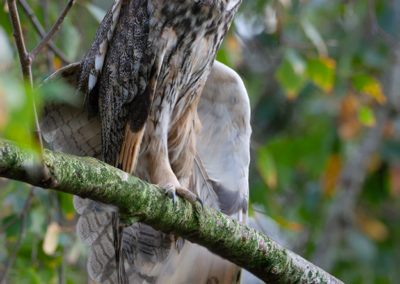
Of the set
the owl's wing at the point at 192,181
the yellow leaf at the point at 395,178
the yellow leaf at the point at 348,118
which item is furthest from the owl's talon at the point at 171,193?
the yellow leaf at the point at 395,178

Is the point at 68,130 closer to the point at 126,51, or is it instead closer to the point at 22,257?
the point at 126,51

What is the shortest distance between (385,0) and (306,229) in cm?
239

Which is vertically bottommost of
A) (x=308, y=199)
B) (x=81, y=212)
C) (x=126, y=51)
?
(x=308, y=199)

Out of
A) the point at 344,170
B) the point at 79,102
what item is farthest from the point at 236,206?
the point at 344,170

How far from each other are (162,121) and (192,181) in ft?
1.88

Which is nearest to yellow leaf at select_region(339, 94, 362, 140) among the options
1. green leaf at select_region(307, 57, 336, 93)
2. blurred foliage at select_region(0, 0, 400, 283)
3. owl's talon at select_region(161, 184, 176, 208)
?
blurred foliage at select_region(0, 0, 400, 283)

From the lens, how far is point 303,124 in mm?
6352

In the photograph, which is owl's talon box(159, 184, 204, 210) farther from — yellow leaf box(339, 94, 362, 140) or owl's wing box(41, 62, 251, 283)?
yellow leaf box(339, 94, 362, 140)

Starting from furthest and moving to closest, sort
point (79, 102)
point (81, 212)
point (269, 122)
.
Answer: point (269, 122) < point (81, 212) < point (79, 102)

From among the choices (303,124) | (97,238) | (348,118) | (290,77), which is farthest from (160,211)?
(303,124)

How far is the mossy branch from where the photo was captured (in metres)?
1.55

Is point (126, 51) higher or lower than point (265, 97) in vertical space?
higher

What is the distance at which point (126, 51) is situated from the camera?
231cm

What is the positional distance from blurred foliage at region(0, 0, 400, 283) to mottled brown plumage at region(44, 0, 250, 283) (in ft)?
0.68
